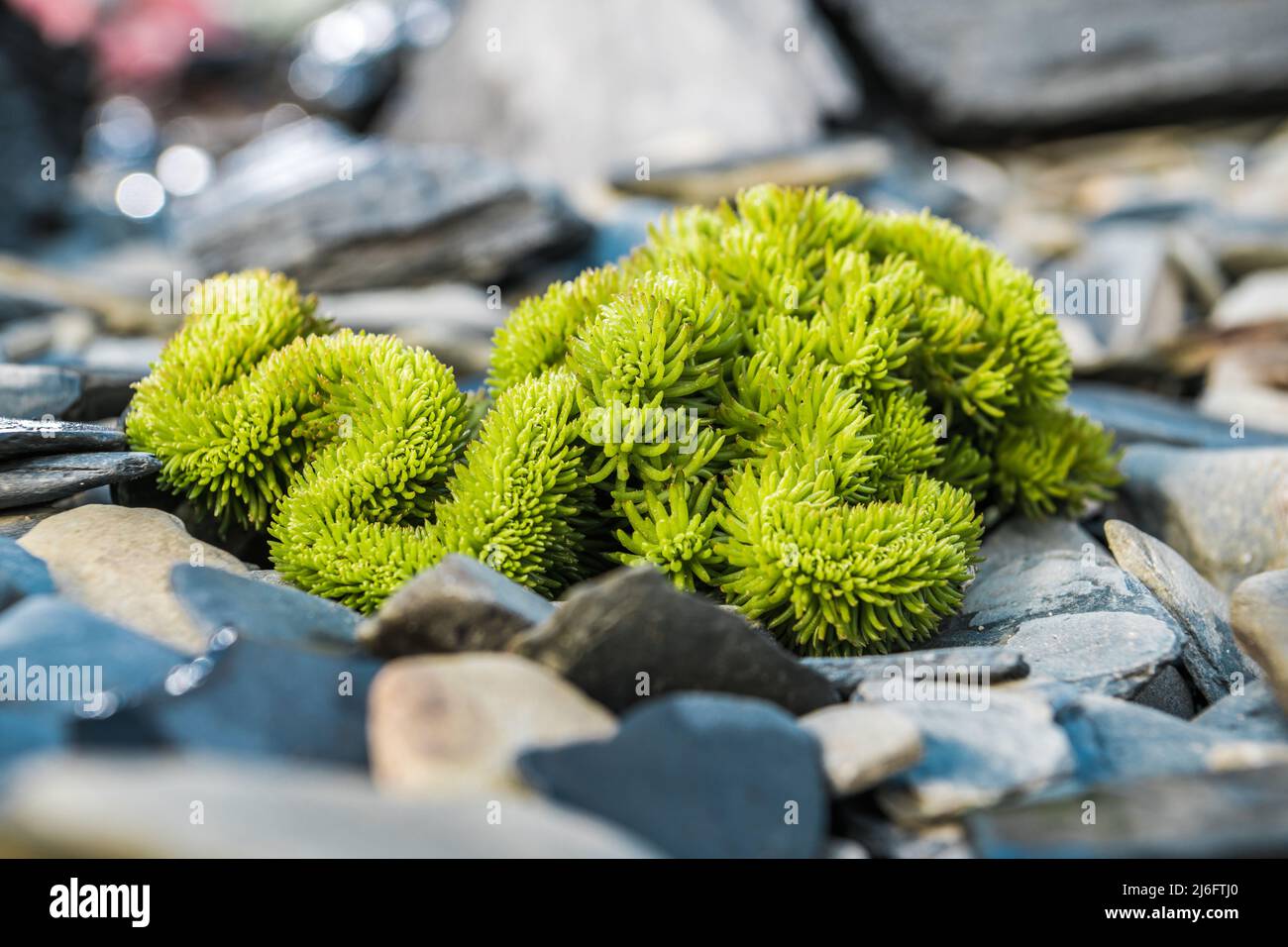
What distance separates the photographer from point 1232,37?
10281 millimetres

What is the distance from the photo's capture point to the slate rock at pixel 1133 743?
230cm

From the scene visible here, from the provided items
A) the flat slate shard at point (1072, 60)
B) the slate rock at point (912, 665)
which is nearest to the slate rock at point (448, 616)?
the slate rock at point (912, 665)

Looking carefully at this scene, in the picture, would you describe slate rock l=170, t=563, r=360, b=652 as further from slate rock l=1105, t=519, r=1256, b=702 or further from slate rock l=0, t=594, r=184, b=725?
slate rock l=1105, t=519, r=1256, b=702

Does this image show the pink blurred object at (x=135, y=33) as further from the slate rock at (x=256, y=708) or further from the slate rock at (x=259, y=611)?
the slate rock at (x=256, y=708)

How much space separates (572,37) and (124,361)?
24.0 ft

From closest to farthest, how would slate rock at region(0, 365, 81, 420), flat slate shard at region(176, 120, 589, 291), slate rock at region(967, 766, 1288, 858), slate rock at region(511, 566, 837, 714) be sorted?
slate rock at region(967, 766, 1288, 858)
slate rock at region(511, 566, 837, 714)
slate rock at region(0, 365, 81, 420)
flat slate shard at region(176, 120, 589, 291)

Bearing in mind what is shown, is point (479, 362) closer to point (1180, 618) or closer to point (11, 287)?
point (11, 287)

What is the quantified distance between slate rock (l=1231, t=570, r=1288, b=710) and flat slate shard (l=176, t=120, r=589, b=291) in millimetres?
5109

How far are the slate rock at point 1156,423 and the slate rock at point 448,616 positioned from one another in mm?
3154

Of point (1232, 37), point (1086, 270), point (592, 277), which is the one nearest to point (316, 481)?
point (592, 277)

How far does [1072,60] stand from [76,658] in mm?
10707

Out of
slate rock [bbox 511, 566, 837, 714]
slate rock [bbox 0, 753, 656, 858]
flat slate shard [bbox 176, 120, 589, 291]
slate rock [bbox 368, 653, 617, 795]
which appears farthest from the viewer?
flat slate shard [bbox 176, 120, 589, 291]

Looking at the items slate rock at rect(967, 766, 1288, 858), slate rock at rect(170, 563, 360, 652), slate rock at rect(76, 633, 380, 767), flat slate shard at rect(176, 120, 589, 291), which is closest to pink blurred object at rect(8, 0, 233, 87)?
flat slate shard at rect(176, 120, 589, 291)

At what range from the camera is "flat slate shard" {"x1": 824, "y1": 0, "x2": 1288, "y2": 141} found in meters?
10.3
